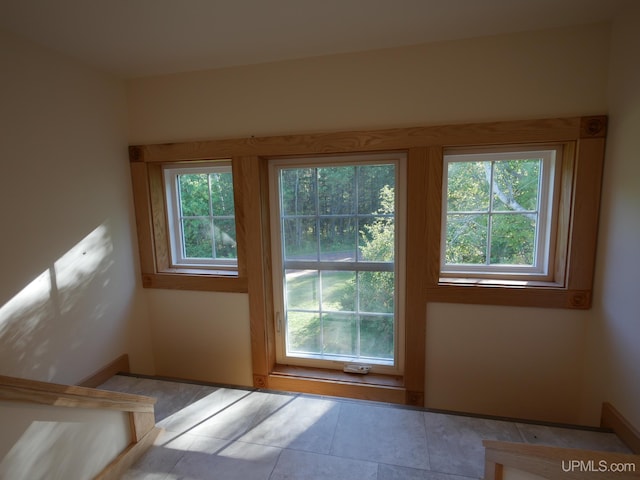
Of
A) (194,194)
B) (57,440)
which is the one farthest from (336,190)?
(57,440)

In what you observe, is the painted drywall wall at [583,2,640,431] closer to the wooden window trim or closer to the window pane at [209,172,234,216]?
the wooden window trim

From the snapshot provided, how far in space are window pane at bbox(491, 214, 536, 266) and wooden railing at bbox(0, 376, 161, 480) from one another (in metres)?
2.11

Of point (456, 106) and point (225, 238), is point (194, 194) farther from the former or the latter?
point (456, 106)

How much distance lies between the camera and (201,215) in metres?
2.17

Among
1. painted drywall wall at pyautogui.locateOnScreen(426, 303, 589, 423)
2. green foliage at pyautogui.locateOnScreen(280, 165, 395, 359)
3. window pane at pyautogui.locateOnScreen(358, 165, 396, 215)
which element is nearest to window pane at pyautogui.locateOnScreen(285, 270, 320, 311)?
green foliage at pyautogui.locateOnScreen(280, 165, 395, 359)

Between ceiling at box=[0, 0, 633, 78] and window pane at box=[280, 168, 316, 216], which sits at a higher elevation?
ceiling at box=[0, 0, 633, 78]

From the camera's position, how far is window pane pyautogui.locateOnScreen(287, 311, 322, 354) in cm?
211

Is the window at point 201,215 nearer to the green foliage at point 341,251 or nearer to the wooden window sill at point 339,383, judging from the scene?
the green foliage at point 341,251

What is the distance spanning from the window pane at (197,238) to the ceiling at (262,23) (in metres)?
1.08

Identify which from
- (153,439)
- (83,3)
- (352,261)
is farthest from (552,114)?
(153,439)

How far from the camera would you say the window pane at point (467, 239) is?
5.90ft

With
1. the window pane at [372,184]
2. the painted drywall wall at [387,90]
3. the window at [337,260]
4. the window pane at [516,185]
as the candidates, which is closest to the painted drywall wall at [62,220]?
the painted drywall wall at [387,90]

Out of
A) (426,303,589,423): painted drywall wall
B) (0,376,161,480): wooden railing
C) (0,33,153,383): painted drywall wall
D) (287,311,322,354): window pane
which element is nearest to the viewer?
(0,376,161,480): wooden railing

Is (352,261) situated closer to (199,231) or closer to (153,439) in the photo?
(199,231)
